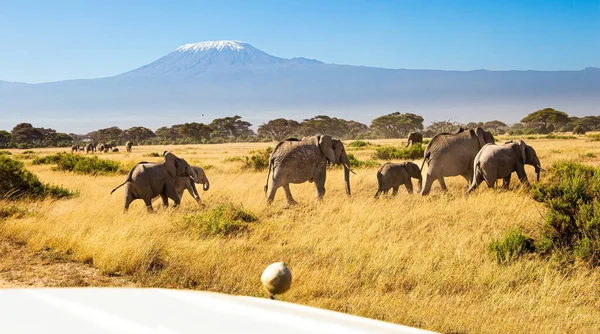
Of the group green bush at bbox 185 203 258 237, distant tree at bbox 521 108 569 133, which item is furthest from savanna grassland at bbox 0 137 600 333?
distant tree at bbox 521 108 569 133

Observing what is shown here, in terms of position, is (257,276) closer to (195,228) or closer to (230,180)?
(195,228)

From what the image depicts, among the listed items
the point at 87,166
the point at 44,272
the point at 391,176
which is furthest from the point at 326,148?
the point at 87,166

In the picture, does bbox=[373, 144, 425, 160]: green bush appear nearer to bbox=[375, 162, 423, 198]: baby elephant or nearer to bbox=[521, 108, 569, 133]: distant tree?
bbox=[375, 162, 423, 198]: baby elephant

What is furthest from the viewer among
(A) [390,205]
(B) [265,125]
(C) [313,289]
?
(B) [265,125]

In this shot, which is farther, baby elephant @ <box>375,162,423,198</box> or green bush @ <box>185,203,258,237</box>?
baby elephant @ <box>375,162,423,198</box>

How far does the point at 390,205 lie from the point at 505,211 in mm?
2192

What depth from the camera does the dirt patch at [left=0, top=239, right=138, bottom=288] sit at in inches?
243

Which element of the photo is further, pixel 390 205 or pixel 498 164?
pixel 498 164

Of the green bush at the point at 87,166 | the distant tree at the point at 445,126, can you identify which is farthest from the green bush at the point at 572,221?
the green bush at the point at 87,166

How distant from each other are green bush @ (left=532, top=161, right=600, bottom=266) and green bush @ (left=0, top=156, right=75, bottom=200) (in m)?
11.1

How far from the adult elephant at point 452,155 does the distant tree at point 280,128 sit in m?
72.5

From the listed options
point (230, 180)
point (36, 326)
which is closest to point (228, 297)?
point (36, 326)

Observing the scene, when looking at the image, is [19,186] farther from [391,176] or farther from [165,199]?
[391,176]

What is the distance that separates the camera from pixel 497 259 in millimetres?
6891
